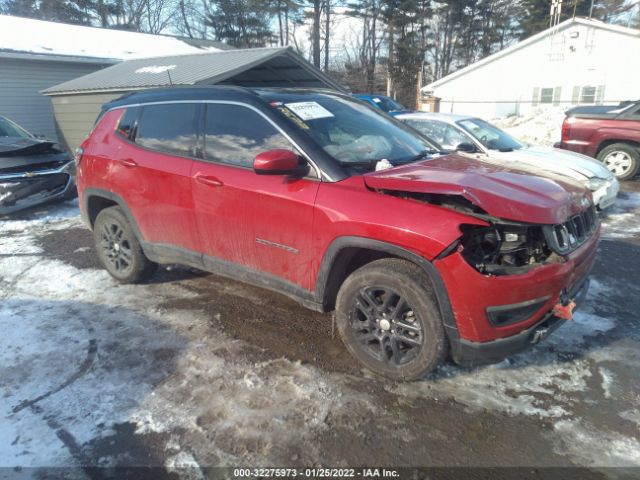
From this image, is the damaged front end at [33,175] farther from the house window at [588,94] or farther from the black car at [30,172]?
the house window at [588,94]

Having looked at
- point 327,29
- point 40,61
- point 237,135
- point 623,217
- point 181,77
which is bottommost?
point 623,217

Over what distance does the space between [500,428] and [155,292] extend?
10.9ft

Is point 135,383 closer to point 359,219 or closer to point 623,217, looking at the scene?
point 359,219

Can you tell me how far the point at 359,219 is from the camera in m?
2.90

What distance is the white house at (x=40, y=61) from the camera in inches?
577

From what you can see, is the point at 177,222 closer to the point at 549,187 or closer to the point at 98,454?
the point at 98,454

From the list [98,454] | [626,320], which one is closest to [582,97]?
[626,320]

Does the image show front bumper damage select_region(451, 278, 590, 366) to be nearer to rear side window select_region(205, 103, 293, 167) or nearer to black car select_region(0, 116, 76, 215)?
rear side window select_region(205, 103, 293, 167)

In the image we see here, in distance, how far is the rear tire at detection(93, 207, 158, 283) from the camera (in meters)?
4.52

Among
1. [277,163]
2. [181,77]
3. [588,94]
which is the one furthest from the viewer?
[588,94]

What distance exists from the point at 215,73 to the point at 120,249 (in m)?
6.05

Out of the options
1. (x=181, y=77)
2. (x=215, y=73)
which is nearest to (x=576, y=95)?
(x=215, y=73)

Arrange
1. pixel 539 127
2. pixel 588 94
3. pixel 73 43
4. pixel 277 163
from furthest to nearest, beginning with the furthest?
pixel 588 94
pixel 539 127
pixel 73 43
pixel 277 163

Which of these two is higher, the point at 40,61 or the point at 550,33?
the point at 550,33
